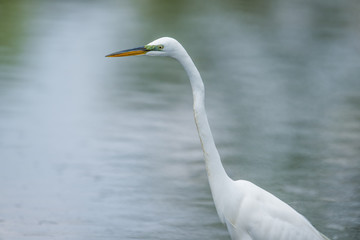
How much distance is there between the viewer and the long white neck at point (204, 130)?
3.20 metres

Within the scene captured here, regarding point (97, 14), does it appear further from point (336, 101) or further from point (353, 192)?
point (353, 192)

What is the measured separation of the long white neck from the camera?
3201 mm

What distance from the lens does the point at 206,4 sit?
42.2ft

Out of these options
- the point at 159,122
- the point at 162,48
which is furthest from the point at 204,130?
the point at 159,122

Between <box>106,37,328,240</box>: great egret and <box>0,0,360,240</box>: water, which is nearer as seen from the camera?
<box>106,37,328,240</box>: great egret

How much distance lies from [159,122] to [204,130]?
300 centimetres

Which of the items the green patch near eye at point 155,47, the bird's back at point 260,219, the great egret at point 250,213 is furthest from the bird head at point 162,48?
the bird's back at point 260,219

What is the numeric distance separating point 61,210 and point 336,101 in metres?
3.88

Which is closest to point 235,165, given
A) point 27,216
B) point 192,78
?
point 27,216

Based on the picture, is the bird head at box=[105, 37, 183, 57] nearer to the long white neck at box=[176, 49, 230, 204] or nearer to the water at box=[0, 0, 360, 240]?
the long white neck at box=[176, 49, 230, 204]

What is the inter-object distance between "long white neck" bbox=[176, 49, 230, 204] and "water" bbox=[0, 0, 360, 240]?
0.89 metres

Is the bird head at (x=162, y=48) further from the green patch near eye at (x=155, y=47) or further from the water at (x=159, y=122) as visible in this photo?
the water at (x=159, y=122)

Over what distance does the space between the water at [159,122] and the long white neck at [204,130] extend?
89cm

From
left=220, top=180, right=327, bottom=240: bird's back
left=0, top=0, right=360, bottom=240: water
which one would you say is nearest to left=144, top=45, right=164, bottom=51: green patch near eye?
left=220, top=180, right=327, bottom=240: bird's back
